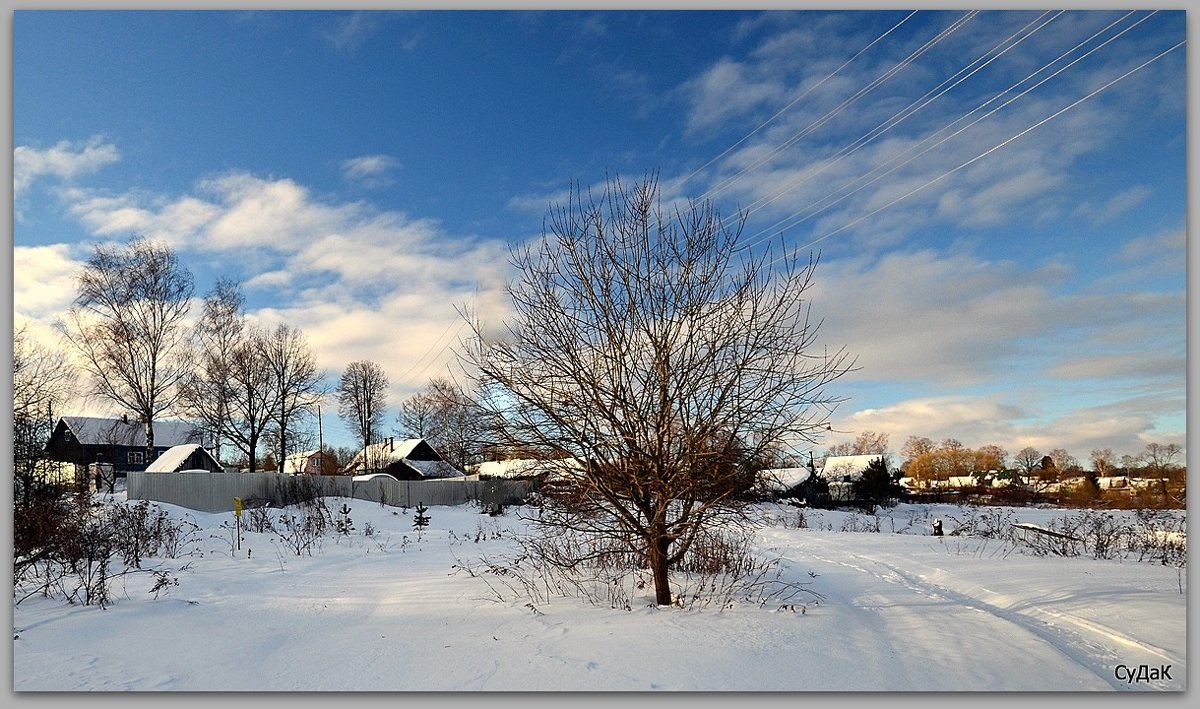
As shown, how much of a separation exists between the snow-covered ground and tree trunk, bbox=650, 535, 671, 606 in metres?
0.18

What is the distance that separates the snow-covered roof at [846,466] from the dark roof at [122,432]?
34.0 m

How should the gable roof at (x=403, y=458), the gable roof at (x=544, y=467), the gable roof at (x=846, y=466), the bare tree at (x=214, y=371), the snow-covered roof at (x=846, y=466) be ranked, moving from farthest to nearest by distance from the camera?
1. the gable roof at (x=403, y=458)
2. the gable roof at (x=846, y=466)
3. the snow-covered roof at (x=846, y=466)
4. the bare tree at (x=214, y=371)
5. the gable roof at (x=544, y=467)

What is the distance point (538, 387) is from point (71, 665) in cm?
428

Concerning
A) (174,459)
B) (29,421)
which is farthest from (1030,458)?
(174,459)

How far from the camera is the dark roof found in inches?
1257

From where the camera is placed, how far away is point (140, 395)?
25.3m

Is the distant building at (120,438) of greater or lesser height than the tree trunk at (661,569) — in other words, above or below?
above

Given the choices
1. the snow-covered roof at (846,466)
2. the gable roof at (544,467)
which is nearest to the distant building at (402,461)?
the snow-covered roof at (846,466)

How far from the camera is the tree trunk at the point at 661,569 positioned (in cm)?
708

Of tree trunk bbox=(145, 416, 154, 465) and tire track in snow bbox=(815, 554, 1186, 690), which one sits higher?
tree trunk bbox=(145, 416, 154, 465)

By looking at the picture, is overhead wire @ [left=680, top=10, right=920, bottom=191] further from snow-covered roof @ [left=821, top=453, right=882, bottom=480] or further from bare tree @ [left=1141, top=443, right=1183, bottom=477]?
snow-covered roof @ [left=821, top=453, right=882, bottom=480]

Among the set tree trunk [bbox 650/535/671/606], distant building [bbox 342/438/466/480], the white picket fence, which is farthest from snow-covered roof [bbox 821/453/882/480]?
tree trunk [bbox 650/535/671/606]

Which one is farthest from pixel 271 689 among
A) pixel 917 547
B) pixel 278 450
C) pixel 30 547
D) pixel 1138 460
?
pixel 278 450

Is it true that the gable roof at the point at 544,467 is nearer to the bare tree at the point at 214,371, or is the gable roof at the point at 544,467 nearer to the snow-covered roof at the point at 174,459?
the bare tree at the point at 214,371
